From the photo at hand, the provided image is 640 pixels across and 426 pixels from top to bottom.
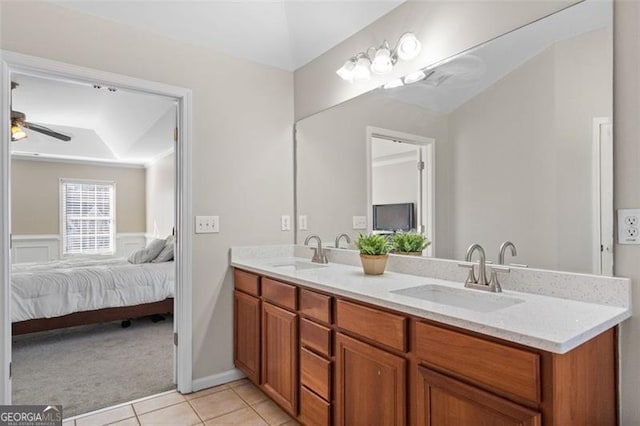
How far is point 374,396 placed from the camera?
1.43m

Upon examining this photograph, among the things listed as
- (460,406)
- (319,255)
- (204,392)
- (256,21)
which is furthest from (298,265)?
(256,21)

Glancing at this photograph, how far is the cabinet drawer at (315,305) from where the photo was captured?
5.52 feet

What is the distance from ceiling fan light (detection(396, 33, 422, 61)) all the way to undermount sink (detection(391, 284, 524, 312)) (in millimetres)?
1236

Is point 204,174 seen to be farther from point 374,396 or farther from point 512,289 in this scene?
point 512,289

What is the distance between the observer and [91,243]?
22.2 ft

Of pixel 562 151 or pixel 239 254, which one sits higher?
pixel 562 151

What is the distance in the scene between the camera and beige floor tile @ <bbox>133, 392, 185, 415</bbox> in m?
2.19

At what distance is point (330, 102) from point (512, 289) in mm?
1718

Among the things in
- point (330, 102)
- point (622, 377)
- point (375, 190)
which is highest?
point (330, 102)

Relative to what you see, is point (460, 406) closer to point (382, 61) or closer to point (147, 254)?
point (382, 61)

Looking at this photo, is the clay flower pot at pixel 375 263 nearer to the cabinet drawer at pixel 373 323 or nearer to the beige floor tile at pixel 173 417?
the cabinet drawer at pixel 373 323

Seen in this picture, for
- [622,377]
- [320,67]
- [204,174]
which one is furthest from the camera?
[320,67]

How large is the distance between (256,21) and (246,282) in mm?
1820

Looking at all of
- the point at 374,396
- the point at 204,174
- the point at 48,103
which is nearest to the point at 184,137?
the point at 204,174
